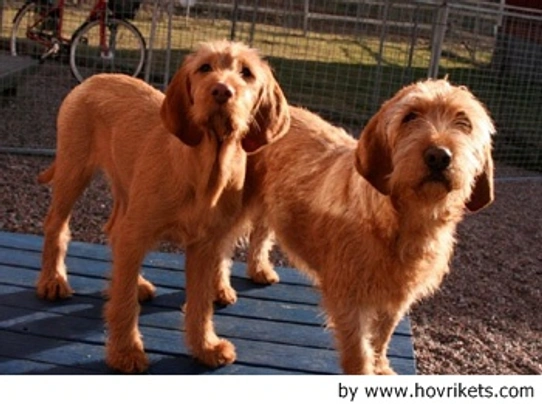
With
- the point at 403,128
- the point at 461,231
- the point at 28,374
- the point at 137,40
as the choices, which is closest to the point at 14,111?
the point at 137,40

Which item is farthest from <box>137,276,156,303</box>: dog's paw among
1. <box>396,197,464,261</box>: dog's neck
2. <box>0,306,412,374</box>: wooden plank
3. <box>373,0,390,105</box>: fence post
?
<box>373,0,390,105</box>: fence post

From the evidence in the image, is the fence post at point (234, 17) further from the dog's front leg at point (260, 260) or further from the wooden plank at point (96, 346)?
the wooden plank at point (96, 346)

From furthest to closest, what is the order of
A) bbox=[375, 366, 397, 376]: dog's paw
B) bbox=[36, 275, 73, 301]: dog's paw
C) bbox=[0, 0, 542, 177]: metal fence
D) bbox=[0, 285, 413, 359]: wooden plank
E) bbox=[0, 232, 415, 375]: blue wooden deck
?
bbox=[0, 0, 542, 177]: metal fence < bbox=[36, 275, 73, 301]: dog's paw < bbox=[0, 285, 413, 359]: wooden plank < bbox=[375, 366, 397, 376]: dog's paw < bbox=[0, 232, 415, 375]: blue wooden deck

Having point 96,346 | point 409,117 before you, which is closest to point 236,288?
point 96,346

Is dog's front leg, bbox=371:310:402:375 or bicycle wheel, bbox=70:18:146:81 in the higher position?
bicycle wheel, bbox=70:18:146:81

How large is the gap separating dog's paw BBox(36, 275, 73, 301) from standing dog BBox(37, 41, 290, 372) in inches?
20.5

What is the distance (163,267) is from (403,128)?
2209 millimetres

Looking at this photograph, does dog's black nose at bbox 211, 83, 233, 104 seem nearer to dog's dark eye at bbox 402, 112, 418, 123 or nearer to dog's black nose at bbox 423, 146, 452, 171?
dog's dark eye at bbox 402, 112, 418, 123

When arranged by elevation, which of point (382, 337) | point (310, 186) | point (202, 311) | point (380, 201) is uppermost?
point (380, 201)

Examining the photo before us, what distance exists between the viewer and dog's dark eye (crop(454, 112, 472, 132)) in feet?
10.3

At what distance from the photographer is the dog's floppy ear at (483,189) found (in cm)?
334

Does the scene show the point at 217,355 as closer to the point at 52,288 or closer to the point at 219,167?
the point at 219,167

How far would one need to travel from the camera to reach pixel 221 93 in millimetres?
3164

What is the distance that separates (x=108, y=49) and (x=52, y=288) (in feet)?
22.3
